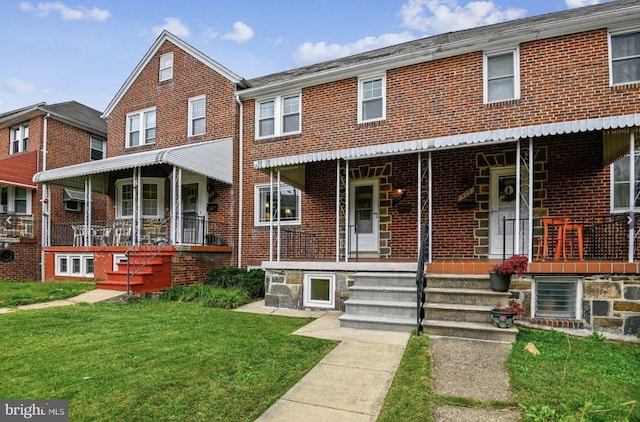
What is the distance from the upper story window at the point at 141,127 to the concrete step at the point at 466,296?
1169 cm

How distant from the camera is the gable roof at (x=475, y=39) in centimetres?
796

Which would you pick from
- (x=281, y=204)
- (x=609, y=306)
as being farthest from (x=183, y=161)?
(x=609, y=306)

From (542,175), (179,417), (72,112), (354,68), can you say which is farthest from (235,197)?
(72,112)

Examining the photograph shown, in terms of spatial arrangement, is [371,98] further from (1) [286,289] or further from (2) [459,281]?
(2) [459,281]

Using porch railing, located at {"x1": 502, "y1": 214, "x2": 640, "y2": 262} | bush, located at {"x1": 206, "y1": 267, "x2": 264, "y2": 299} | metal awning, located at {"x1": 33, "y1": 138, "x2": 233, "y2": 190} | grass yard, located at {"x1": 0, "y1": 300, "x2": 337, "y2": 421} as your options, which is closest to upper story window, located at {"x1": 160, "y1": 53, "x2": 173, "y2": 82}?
metal awning, located at {"x1": 33, "y1": 138, "x2": 233, "y2": 190}

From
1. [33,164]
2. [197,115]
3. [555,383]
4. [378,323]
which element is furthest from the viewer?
[33,164]

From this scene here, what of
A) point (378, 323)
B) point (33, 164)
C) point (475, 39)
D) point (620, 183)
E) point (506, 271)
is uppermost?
point (475, 39)

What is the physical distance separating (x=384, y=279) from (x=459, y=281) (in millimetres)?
1287

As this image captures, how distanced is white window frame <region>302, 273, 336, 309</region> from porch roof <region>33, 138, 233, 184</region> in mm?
5086

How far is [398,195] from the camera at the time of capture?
9.52 meters

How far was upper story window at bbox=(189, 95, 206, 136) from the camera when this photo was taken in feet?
41.0

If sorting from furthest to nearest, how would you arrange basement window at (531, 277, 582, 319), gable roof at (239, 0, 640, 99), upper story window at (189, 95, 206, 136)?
1. upper story window at (189, 95, 206, 136)
2. gable roof at (239, 0, 640, 99)
3. basement window at (531, 277, 582, 319)

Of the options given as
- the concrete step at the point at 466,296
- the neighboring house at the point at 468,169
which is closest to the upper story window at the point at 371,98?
the neighboring house at the point at 468,169

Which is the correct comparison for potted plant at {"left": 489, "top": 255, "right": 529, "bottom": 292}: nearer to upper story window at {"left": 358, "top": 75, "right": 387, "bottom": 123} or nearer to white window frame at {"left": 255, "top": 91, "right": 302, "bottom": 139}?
upper story window at {"left": 358, "top": 75, "right": 387, "bottom": 123}
